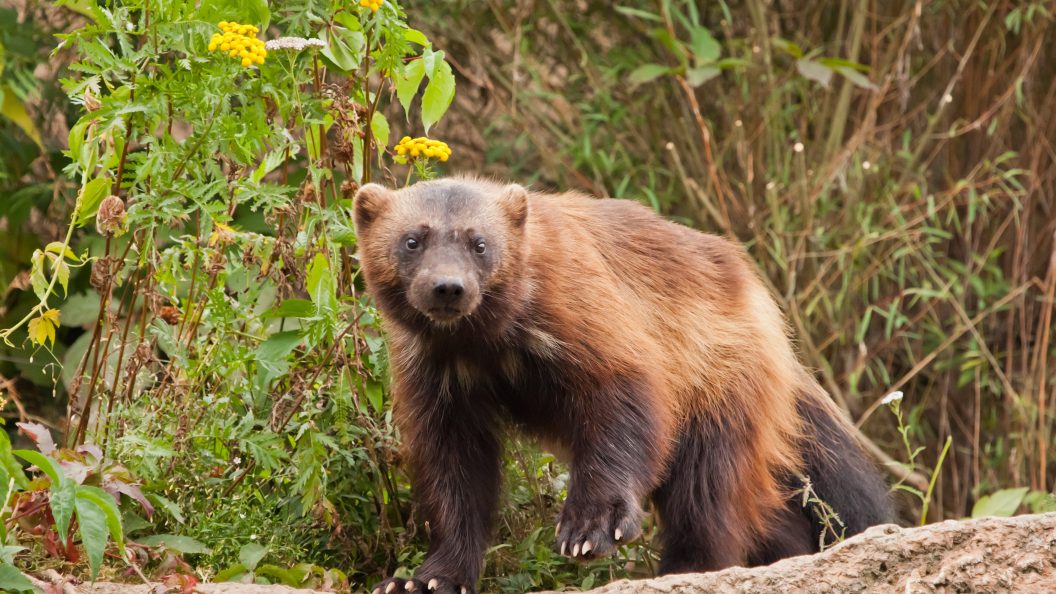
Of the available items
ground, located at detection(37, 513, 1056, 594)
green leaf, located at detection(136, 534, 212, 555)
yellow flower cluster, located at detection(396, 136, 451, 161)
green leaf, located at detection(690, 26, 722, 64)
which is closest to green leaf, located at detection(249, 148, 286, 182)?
yellow flower cluster, located at detection(396, 136, 451, 161)

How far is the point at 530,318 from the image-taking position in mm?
4406

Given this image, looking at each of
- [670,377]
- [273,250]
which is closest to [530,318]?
[670,377]

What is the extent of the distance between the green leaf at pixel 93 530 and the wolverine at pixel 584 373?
109 centimetres

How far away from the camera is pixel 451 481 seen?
4.55 m

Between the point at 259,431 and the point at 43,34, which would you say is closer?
the point at 259,431

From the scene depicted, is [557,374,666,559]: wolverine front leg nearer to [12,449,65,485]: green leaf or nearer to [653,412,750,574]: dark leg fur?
[653,412,750,574]: dark leg fur

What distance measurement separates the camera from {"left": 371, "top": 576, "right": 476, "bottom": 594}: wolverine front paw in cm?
431

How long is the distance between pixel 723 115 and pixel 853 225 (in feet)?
3.57

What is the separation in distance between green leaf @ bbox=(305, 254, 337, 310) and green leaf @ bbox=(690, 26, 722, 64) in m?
3.60

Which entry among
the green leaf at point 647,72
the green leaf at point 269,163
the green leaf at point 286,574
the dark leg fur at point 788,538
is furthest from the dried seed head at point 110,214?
the green leaf at point 647,72

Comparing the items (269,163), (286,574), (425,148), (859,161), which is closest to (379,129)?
(425,148)

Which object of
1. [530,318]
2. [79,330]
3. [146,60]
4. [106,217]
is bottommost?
[79,330]

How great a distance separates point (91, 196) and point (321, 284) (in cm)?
83

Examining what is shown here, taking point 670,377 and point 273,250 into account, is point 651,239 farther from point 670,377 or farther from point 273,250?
point 273,250
